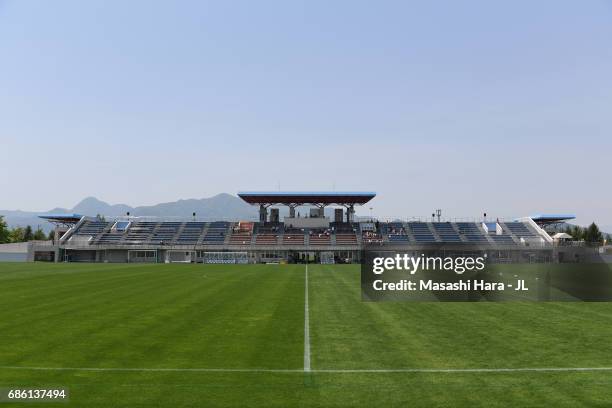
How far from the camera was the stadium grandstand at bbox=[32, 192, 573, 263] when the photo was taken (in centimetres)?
9969

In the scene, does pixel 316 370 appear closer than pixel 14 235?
Yes

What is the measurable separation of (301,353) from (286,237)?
306 ft

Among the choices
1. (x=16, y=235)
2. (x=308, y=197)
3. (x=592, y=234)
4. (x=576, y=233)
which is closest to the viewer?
(x=308, y=197)

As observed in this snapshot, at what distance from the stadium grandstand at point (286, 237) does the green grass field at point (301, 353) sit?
248 feet

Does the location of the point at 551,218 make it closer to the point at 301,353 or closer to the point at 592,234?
the point at 592,234

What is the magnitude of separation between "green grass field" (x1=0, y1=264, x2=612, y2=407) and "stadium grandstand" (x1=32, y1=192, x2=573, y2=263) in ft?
248

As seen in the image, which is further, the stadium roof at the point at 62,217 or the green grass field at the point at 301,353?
the stadium roof at the point at 62,217

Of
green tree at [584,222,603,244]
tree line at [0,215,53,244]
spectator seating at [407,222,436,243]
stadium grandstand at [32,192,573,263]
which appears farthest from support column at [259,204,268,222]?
green tree at [584,222,603,244]

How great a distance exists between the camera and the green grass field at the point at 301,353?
9.87 m

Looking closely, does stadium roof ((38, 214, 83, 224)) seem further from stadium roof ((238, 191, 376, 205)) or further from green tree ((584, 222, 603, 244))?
green tree ((584, 222, 603, 244))

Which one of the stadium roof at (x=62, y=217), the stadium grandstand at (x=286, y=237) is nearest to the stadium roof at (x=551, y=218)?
the stadium grandstand at (x=286, y=237)

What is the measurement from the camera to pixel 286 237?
106688 millimetres

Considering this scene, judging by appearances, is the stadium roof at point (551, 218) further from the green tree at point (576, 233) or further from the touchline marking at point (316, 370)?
the touchline marking at point (316, 370)

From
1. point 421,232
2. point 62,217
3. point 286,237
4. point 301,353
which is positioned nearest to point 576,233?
point 421,232
